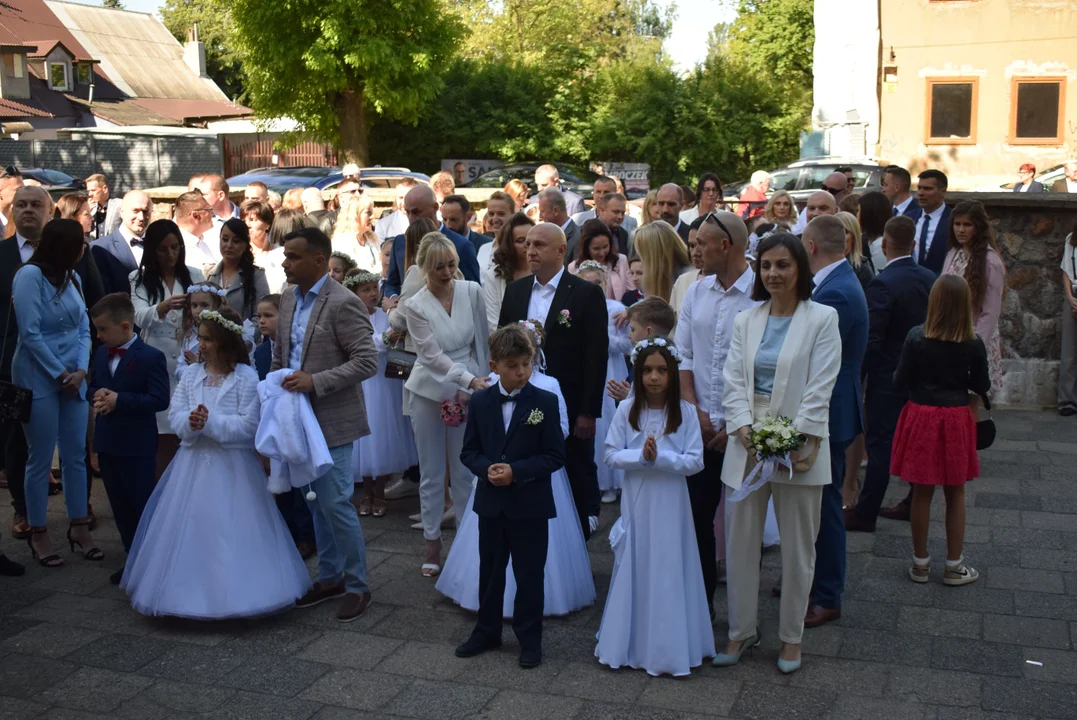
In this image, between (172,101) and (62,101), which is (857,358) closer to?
(62,101)

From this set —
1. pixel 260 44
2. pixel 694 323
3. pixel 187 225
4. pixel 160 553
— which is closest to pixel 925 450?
pixel 694 323

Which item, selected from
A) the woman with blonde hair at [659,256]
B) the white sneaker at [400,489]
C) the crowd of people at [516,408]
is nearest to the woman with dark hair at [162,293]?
the crowd of people at [516,408]

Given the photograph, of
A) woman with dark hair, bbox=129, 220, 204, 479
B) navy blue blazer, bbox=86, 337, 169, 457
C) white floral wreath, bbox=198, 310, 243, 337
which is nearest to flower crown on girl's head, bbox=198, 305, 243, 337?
white floral wreath, bbox=198, 310, 243, 337

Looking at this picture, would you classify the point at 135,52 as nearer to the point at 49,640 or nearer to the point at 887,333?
the point at 887,333

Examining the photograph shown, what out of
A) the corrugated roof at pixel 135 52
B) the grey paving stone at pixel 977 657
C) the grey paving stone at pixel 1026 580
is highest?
the corrugated roof at pixel 135 52

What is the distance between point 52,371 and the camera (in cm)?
718

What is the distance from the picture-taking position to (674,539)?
5.64 meters

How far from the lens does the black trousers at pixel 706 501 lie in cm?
597

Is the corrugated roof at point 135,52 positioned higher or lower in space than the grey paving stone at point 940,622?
higher

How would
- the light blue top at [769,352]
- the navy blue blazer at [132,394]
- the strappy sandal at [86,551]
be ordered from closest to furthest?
the light blue top at [769,352] → the navy blue blazer at [132,394] → the strappy sandal at [86,551]

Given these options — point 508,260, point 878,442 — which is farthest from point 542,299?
point 878,442

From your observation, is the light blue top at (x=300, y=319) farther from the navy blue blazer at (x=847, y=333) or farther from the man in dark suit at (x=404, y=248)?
the navy blue blazer at (x=847, y=333)

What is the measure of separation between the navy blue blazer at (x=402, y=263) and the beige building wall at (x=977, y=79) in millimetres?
28270

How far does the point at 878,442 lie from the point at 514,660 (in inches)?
126
